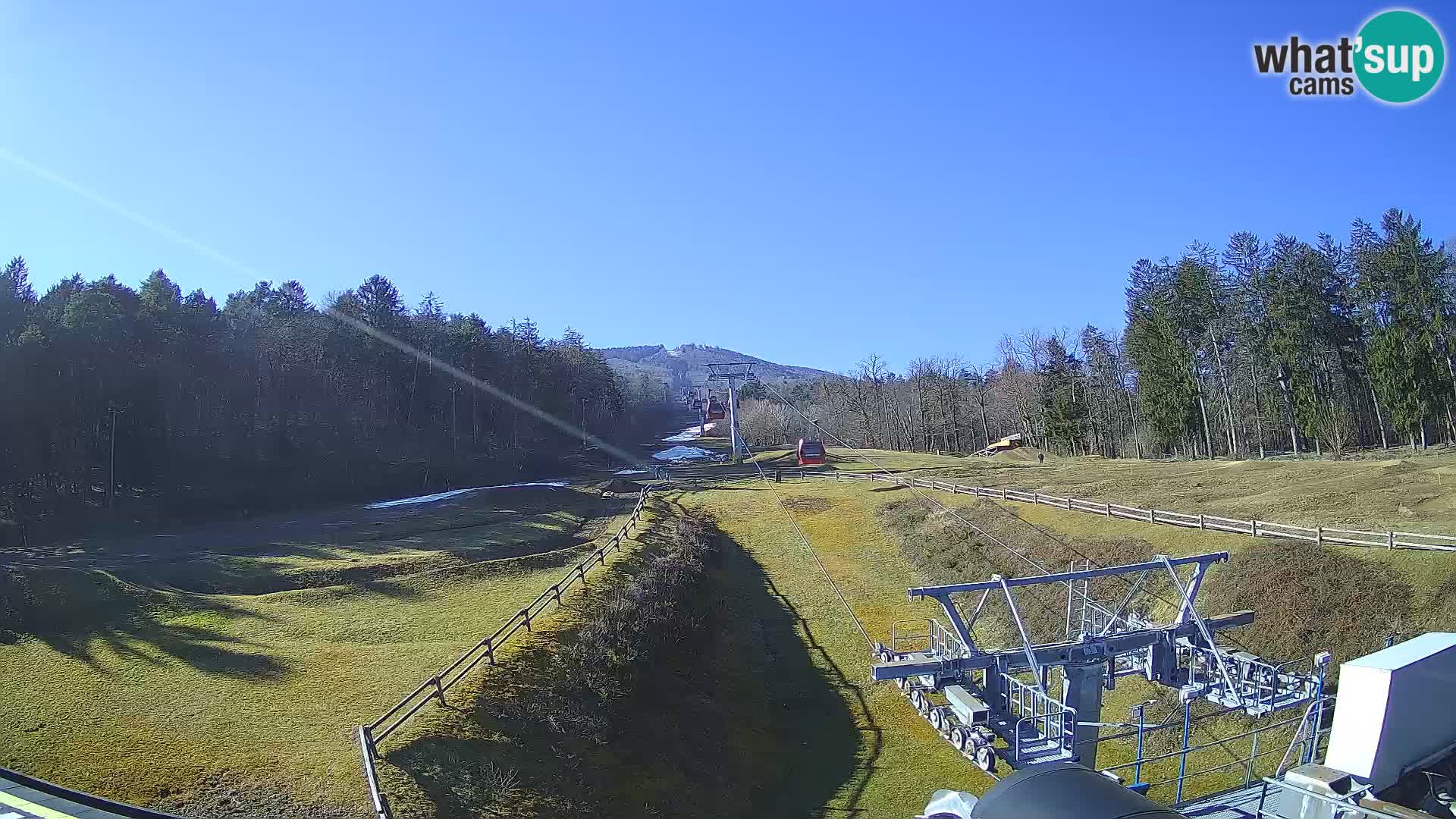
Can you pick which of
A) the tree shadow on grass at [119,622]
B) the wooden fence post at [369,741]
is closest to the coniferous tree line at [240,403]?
the tree shadow on grass at [119,622]

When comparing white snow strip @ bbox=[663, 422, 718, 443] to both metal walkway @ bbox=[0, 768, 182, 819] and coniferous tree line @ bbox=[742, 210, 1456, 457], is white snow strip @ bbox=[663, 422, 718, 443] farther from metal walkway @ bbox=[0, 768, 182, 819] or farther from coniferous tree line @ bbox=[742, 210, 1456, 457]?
metal walkway @ bbox=[0, 768, 182, 819]

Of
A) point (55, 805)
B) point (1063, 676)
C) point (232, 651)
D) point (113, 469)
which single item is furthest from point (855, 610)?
point (113, 469)

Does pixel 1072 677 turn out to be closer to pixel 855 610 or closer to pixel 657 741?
pixel 657 741

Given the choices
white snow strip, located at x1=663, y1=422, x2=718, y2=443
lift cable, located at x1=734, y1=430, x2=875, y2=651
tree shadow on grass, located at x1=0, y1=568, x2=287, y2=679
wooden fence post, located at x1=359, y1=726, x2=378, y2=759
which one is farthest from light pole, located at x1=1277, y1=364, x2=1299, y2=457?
tree shadow on grass, located at x1=0, y1=568, x2=287, y2=679

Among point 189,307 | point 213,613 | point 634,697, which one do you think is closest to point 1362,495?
point 634,697

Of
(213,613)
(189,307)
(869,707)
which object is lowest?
(869,707)

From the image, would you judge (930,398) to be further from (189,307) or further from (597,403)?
(189,307)
